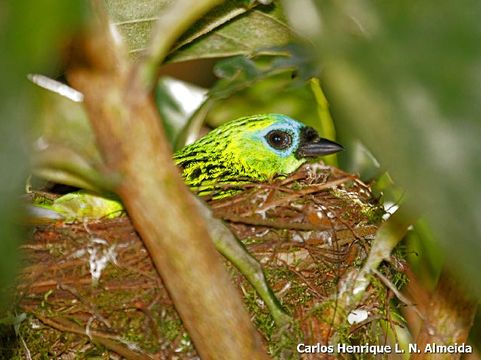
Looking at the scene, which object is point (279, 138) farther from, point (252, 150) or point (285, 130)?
point (252, 150)

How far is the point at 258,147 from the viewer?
4.32 metres

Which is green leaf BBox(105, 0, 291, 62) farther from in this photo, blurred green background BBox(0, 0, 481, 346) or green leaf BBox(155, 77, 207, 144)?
blurred green background BBox(0, 0, 481, 346)

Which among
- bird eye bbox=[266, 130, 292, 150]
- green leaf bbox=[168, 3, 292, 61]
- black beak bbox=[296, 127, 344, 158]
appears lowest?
bird eye bbox=[266, 130, 292, 150]

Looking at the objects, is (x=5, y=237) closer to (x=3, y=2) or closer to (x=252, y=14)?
(x=3, y=2)

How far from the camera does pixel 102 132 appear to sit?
124 centimetres

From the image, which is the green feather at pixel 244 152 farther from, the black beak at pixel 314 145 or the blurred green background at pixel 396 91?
the blurred green background at pixel 396 91

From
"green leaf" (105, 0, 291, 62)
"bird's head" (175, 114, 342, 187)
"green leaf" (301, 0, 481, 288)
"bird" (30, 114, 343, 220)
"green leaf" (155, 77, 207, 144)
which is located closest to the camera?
"green leaf" (301, 0, 481, 288)

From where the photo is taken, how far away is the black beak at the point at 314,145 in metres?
4.12

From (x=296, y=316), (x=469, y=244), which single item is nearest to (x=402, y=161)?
(x=469, y=244)

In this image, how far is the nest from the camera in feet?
9.59

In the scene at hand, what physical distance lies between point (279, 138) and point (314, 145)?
22 centimetres

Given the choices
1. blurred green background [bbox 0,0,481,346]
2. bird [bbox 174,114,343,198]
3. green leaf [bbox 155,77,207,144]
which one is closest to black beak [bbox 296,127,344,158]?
bird [bbox 174,114,343,198]

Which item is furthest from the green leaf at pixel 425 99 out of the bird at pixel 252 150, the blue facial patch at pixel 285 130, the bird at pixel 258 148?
the blue facial patch at pixel 285 130

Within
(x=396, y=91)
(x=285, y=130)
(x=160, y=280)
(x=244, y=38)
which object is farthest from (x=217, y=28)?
(x=396, y=91)
